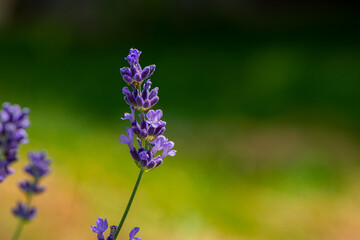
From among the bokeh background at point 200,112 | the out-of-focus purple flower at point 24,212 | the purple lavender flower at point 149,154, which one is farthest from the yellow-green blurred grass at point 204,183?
the purple lavender flower at point 149,154

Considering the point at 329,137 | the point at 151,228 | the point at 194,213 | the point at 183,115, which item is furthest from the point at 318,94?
the point at 151,228

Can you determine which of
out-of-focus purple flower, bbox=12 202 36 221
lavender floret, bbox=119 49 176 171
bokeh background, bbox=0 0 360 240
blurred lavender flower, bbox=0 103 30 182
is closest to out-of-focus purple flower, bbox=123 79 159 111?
lavender floret, bbox=119 49 176 171

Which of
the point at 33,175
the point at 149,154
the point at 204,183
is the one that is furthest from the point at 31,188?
the point at 204,183

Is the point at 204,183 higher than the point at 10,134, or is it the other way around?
the point at 204,183

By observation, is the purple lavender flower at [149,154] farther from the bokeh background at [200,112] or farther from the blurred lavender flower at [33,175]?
the bokeh background at [200,112]

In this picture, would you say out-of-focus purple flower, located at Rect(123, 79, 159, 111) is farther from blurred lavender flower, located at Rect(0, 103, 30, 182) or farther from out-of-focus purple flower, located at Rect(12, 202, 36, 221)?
out-of-focus purple flower, located at Rect(12, 202, 36, 221)

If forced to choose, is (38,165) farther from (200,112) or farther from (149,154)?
(200,112)

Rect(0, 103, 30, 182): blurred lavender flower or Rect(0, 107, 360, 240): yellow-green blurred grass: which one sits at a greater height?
Rect(0, 107, 360, 240): yellow-green blurred grass
